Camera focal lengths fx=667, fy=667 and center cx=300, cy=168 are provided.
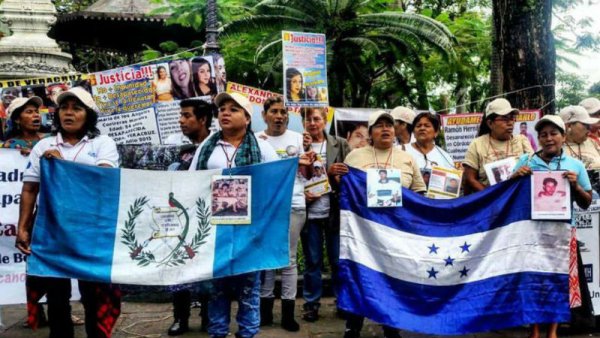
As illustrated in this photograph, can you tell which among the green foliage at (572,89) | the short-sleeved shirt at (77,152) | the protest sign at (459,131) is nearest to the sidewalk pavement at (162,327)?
the short-sleeved shirt at (77,152)

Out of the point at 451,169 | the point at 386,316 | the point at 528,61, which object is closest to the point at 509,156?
the point at 451,169

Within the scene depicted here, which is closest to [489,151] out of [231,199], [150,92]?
[231,199]

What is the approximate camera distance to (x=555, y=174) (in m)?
5.04

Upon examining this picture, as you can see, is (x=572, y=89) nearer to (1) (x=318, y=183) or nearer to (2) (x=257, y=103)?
(2) (x=257, y=103)

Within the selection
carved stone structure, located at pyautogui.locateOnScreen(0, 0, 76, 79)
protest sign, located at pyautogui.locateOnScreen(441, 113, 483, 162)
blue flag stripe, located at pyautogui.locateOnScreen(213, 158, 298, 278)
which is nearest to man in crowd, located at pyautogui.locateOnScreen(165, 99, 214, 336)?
blue flag stripe, located at pyautogui.locateOnScreen(213, 158, 298, 278)

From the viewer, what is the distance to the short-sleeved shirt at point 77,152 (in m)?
4.61

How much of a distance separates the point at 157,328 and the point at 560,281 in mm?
3475

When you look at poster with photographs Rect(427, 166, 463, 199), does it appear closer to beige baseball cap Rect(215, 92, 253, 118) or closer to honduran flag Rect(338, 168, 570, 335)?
honduran flag Rect(338, 168, 570, 335)

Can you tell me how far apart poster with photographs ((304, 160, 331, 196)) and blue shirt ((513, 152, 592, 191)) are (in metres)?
1.64

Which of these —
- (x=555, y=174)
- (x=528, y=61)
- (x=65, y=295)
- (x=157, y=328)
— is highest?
(x=528, y=61)

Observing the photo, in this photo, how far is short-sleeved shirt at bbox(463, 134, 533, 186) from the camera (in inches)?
224

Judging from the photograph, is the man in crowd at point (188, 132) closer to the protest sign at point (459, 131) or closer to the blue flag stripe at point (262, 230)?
the blue flag stripe at point (262, 230)

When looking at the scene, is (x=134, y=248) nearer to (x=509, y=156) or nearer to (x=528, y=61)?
(x=509, y=156)

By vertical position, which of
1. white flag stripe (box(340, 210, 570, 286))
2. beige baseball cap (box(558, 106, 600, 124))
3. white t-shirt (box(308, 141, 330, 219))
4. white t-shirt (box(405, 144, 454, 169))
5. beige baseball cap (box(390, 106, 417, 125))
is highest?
beige baseball cap (box(390, 106, 417, 125))
